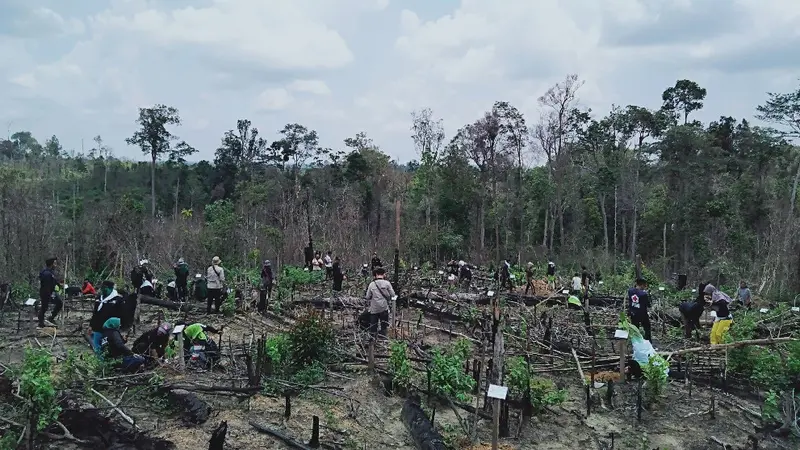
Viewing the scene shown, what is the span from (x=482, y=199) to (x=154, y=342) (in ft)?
88.7

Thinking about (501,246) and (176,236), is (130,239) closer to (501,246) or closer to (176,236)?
(176,236)

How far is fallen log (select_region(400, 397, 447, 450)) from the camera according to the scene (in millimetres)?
6930

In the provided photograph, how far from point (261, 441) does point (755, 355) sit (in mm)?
7280

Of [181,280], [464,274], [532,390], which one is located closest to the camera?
[532,390]

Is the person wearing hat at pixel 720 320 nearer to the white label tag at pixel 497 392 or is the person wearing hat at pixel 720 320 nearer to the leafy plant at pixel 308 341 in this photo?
the white label tag at pixel 497 392

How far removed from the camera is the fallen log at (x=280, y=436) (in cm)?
689

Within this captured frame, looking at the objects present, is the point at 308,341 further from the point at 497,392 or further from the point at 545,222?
the point at 545,222

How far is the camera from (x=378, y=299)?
A: 10719 millimetres

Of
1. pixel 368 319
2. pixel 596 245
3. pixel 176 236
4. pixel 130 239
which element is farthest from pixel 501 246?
pixel 368 319

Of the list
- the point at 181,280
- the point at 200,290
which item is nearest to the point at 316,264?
the point at 200,290

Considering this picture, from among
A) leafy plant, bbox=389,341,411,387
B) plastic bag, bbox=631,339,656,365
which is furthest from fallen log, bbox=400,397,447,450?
plastic bag, bbox=631,339,656,365

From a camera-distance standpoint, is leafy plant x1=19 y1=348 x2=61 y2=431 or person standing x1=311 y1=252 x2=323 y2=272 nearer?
leafy plant x1=19 y1=348 x2=61 y2=431

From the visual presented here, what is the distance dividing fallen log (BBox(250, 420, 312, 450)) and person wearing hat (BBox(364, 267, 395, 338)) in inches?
137

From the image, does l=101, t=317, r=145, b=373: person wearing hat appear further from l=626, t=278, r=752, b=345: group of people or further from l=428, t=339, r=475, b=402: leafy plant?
l=626, t=278, r=752, b=345: group of people
